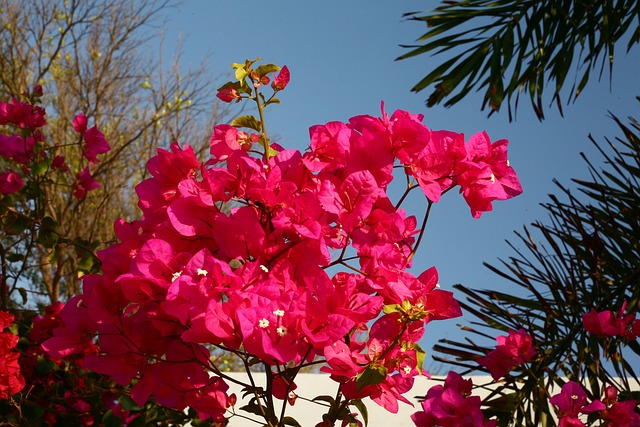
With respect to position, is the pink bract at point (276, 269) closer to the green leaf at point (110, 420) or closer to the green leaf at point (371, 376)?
the green leaf at point (371, 376)

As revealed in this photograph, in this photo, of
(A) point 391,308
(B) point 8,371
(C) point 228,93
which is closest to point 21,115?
(B) point 8,371

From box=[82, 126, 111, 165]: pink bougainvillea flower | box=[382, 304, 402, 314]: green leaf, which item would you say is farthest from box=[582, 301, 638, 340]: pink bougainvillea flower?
box=[82, 126, 111, 165]: pink bougainvillea flower

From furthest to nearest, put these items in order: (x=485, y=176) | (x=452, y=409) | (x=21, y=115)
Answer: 1. (x=21, y=115)
2. (x=452, y=409)
3. (x=485, y=176)

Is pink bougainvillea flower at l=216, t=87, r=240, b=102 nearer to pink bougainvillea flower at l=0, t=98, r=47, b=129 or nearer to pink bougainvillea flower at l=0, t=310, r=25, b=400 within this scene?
pink bougainvillea flower at l=0, t=310, r=25, b=400

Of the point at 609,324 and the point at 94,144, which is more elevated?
the point at 94,144

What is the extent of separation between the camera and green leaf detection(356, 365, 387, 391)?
702 mm

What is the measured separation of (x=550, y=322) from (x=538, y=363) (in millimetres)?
109

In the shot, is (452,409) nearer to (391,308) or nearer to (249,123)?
(391,308)

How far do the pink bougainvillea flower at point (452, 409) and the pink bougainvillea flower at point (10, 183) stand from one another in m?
1.45

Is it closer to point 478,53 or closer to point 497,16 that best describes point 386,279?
point 478,53

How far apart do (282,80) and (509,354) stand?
0.64 metres

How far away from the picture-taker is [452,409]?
106 centimetres

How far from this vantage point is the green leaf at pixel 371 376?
70 cm

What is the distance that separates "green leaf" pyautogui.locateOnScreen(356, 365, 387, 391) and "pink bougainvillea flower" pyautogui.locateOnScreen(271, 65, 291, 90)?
0.38 metres
